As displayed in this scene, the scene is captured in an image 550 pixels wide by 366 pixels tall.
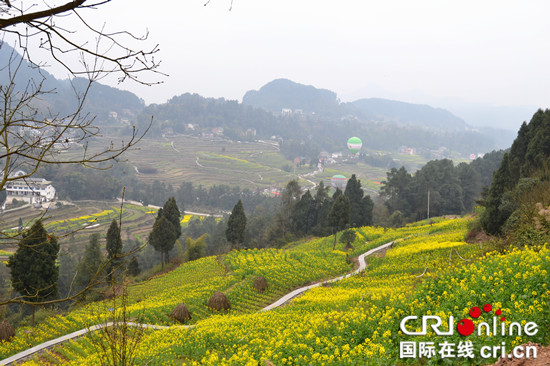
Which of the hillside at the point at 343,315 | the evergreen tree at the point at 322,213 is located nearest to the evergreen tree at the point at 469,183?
the evergreen tree at the point at 322,213

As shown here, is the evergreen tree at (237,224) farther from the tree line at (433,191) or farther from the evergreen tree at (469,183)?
the evergreen tree at (469,183)

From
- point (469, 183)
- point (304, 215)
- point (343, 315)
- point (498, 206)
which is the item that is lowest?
point (304, 215)

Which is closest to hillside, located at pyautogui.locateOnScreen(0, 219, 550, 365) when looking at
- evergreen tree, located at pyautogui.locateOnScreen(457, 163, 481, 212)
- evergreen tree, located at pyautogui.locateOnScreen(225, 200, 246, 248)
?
evergreen tree, located at pyautogui.locateOnScreen(225, 200, 246, 248)

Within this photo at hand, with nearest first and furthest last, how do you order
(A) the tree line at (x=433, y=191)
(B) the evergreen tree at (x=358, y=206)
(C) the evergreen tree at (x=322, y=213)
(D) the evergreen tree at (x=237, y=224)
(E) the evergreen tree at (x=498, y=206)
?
(E) the evergreen tree at (x=498, y=206) → (D) the evergreen tree at (x=237, y=224) → (C) the evergreen tree at (x=322, y=213) → (B) the evergreen tree at (x=358, y=206) → (A) the tree line at (x=433, y=191)

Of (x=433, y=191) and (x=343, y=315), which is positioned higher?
(x=433, y=191)

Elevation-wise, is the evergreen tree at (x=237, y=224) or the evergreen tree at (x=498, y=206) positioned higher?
Answer: the evergreen tree at (x=498, y=206)

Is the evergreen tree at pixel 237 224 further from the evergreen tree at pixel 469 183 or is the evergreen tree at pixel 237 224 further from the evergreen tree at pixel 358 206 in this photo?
the evergreen tree at pixel 469 183

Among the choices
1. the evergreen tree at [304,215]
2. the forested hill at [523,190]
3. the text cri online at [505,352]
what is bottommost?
the evergreen tree at [304,215]

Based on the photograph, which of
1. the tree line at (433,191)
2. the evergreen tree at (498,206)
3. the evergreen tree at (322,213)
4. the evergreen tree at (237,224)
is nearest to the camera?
the evergreen tree at (498,206)

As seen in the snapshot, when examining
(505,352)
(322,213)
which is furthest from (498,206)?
(322,213)

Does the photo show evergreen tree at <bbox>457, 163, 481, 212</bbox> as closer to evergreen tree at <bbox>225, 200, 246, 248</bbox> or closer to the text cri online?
evergreen tree at <bbox>225, 200, 246, 248</bbox>

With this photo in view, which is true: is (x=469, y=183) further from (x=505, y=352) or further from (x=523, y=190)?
(x=505, y=352)

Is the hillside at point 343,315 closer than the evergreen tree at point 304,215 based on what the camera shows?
Yes

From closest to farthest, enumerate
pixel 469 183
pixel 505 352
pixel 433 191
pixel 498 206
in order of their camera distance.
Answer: pixel 505 352 < pixel 498 206 < pixel 433 191 < pixel 469 183
